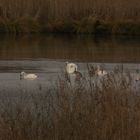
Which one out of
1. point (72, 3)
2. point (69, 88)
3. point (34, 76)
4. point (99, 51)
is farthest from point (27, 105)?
point (72, 3)

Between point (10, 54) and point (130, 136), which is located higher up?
point (10, 54)

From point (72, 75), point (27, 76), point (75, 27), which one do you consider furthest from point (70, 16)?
point (72, 75)

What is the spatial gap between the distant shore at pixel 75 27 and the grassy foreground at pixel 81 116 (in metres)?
24.4

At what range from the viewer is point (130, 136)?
6.09m

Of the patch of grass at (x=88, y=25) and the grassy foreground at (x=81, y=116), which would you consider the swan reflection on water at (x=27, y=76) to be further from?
the patch of grass at (x=88, y=25)

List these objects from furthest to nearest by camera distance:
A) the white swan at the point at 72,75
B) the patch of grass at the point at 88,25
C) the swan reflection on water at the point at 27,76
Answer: the patch of grass at the point at 88,25 → the swan reflection on water at the point at 27,76 → the white swan at the point at 72,75

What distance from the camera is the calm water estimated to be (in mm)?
14099

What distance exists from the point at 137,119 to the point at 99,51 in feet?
50.4

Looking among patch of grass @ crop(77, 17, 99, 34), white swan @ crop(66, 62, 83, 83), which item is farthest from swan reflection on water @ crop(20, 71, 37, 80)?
patch of grass @ crop(77, 17, 99, 34)

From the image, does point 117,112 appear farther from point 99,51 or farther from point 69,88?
point 99,51

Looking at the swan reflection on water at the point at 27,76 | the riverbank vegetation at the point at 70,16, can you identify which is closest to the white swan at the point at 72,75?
the swan reflection on water at the point at 27,76

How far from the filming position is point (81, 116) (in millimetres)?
6215

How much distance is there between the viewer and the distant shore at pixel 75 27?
3114 centimetres

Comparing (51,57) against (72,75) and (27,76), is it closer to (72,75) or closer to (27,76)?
(27,76)
